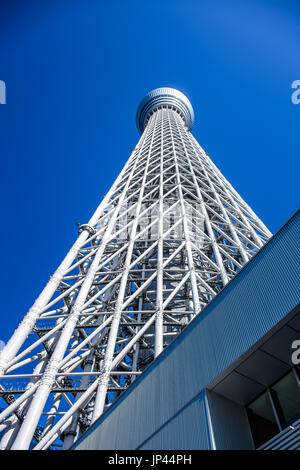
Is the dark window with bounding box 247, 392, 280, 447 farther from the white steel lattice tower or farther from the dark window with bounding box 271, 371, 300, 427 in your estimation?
the white steel lattice tower

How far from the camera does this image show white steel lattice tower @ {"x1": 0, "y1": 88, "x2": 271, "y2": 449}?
46.0ft

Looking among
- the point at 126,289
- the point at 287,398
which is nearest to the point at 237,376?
the point at 287,398

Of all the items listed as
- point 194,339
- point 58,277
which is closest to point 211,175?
point 58,277

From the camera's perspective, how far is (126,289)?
1008 inches

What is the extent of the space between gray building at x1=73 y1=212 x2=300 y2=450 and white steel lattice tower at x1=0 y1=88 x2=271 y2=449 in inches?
179

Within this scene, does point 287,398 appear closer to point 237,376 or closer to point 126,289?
point 237,376

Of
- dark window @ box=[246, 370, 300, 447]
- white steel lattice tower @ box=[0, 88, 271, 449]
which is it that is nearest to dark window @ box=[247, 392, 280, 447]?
dark window @ box=[246, 370, 300, 447]

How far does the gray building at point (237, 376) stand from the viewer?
7.39m

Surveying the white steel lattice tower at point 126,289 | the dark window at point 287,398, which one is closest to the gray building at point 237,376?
the dark window at point 287,398

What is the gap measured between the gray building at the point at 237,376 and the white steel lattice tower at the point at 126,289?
4.54 meters

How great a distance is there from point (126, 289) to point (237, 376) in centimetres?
1808

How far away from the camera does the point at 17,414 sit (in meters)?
13.5
